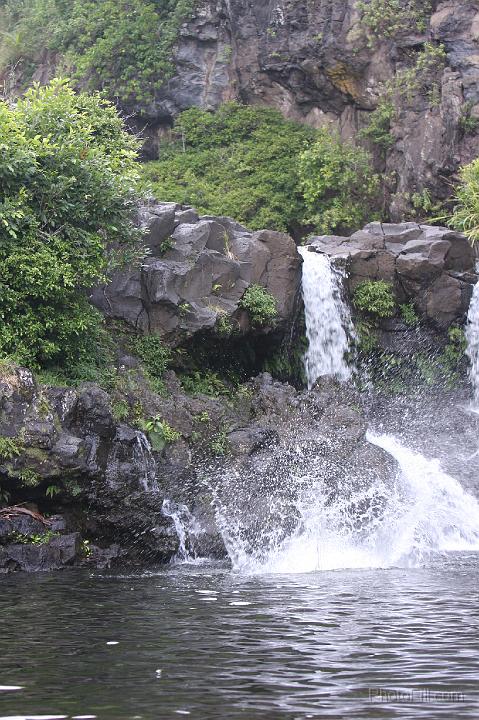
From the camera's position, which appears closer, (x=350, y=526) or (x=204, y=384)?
(x=350, y=526)

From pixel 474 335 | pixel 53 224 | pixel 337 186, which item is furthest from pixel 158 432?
pixel 337 186

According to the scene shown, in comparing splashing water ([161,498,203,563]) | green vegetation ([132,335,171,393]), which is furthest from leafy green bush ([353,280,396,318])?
splashing water ([161,498,203,563])

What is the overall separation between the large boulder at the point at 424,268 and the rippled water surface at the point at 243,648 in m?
11.9

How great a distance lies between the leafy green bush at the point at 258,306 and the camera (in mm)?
20002

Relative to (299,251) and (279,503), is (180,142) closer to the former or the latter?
(299,251)

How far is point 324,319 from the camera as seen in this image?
878 inches

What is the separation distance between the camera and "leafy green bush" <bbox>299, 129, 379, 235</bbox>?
98.4 feet

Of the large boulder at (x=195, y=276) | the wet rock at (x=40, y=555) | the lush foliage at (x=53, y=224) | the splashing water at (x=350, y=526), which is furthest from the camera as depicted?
the large boulder at (x=195, y=276)

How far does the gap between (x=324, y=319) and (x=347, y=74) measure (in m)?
13.5

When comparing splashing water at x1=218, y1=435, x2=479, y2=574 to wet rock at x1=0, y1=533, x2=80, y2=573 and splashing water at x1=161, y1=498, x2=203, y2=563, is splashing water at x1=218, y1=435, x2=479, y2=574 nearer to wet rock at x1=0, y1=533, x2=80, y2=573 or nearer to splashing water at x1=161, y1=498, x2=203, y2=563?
splashing water at x1=161, y1=498, x2=203, y2=563

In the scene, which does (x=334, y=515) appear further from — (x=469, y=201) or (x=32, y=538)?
(x=469, y=201)

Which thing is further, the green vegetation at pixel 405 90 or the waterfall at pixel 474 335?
the green vegetation at pixel 405 90

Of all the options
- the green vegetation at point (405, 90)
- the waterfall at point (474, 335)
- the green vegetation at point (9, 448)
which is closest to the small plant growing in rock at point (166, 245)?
the green vegetation at point (9, 448)

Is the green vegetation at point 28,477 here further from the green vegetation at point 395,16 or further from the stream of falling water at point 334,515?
the green vegetation at point 395,16
